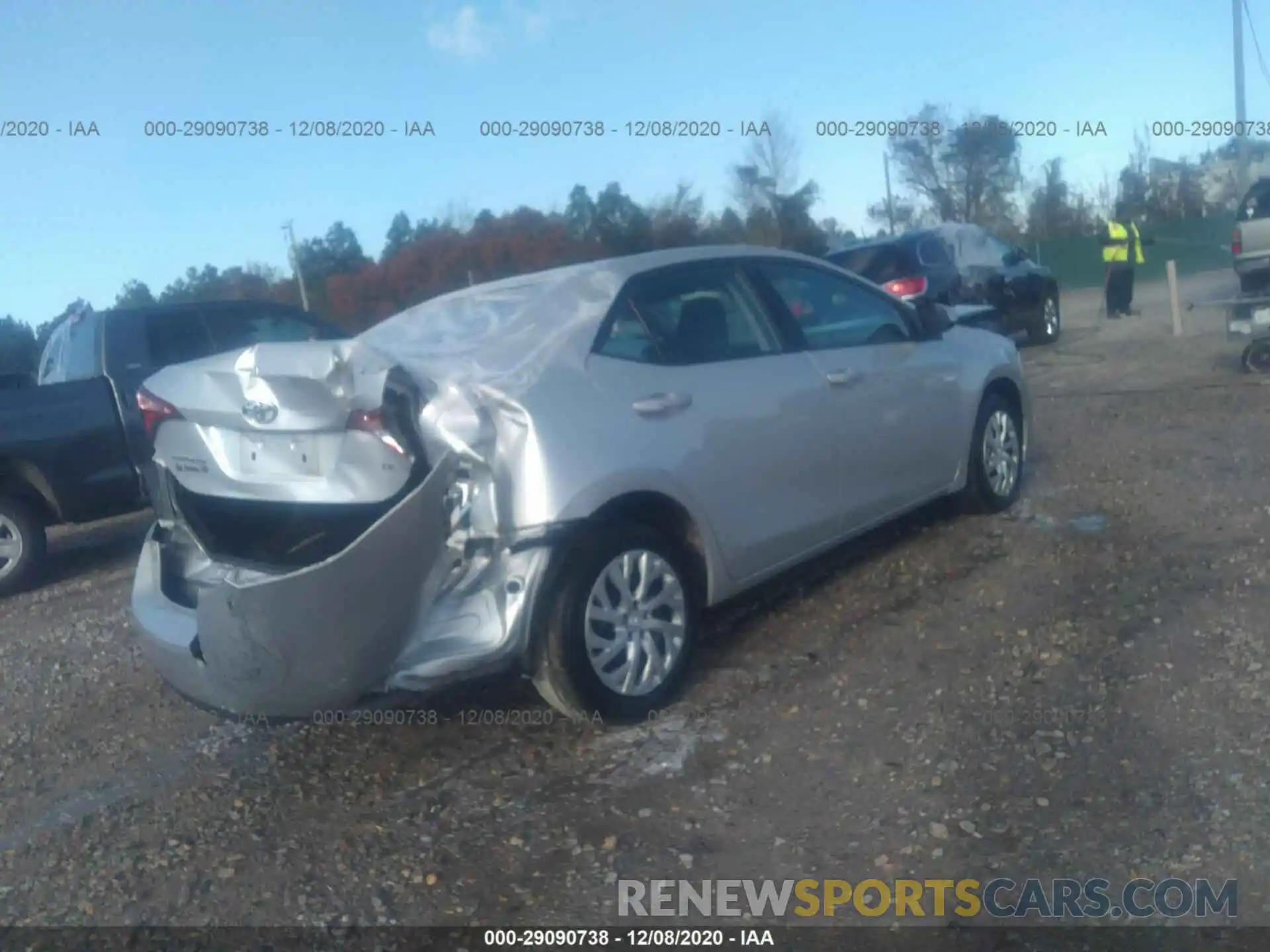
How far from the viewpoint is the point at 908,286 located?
1360 cm

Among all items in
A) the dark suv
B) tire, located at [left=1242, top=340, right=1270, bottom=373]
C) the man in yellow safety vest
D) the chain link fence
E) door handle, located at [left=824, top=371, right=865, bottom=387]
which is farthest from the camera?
the chain link fence

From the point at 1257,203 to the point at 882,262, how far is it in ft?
14.2

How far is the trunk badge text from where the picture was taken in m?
3.92

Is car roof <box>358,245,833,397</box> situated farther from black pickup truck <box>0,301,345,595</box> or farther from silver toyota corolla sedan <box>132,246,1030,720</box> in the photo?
black pickup truck <box>0,301,345,595</box>

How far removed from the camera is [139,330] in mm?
8812

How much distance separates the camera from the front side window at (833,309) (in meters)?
5.40

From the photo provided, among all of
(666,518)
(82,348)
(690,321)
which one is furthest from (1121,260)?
(666,518)

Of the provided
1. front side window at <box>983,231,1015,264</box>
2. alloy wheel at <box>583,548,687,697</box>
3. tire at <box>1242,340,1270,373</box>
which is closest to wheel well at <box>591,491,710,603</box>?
alloy wheel at <box>583,548,687,697</box>

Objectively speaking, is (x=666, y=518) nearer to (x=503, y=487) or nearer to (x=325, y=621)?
(x=503, y=487)

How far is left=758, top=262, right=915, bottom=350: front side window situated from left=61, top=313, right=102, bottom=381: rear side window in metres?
5.39

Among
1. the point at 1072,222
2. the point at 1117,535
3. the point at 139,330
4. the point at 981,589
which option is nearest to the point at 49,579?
the point at 139,330

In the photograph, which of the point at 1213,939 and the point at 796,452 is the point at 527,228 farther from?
the point at 1213,939

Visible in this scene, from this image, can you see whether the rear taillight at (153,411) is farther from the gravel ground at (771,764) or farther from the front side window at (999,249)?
the front side window at (999,249)

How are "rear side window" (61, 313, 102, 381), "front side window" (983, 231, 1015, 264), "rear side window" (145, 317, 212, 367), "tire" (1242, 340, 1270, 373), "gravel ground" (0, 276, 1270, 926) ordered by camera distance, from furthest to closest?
"front side window" (983, 231, 1015, 264) → "tire" (1242, 340, 1270, 373) → "rear side window" (145, 317, 212, 367) → "rear side window" (61, 313, 102, 381) → "gravel ground" (0, 276, 1270, 926)
